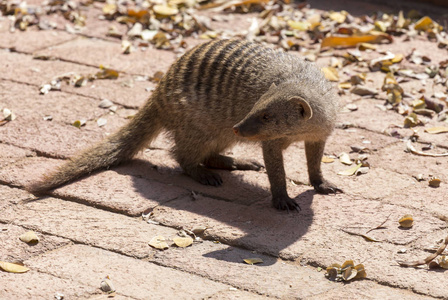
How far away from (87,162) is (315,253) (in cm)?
137

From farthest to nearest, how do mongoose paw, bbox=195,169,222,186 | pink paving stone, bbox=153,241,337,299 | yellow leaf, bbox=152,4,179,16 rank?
yellow leaf, bbox=152,4,179,16
mongoose paw, bbox=195,169,222,186
pink paving stone, bbox=153,241,337,299

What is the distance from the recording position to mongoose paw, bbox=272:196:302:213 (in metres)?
3.33

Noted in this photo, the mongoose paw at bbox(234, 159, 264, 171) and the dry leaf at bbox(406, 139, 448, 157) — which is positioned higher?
the dry leaf at bbox(406, 139, 448, 157)

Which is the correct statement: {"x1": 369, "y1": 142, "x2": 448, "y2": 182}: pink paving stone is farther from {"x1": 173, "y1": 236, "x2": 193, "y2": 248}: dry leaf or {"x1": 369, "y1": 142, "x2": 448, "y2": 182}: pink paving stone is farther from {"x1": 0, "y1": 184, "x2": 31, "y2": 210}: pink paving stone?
{"x1": 0, "y1": 184, "x2": 31, "y2": 210}: pink paving stone

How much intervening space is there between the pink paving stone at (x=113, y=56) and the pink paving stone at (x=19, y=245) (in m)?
2.22

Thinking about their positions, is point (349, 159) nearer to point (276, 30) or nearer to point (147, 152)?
point (147, 152)

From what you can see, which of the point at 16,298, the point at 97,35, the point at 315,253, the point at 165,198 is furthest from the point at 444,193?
the point at 97,35

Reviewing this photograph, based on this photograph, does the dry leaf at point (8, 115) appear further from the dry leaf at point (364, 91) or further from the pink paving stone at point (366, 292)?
the pink paving stone at point (366, 292)

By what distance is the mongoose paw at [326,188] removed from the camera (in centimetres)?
352

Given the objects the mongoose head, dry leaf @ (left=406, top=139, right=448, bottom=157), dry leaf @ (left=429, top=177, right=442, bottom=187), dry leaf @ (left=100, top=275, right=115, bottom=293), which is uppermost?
the mongoose head

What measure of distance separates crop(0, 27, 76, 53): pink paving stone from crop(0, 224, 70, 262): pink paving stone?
2.64 meters

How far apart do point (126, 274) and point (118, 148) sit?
1.23 meters

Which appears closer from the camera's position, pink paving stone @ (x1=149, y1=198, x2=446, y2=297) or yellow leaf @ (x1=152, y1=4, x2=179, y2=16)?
pink paving stone @ (x1=149, y1=198, x2=446, y2=297)

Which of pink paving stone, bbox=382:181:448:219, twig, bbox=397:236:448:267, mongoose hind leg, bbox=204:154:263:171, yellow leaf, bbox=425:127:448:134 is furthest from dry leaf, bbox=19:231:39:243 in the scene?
yellow leaf, bbox=425:127:448:134
